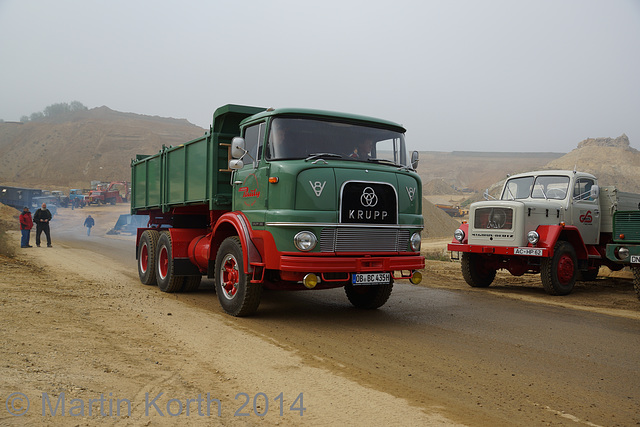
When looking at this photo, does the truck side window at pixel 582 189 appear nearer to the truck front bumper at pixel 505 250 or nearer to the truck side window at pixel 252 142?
the truck front bumper at pixel 505 250

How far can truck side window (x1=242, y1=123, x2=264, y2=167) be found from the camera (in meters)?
7.40

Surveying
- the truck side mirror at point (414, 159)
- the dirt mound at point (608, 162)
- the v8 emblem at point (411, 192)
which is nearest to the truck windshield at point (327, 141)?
the truck side mirror at point (414, 159)

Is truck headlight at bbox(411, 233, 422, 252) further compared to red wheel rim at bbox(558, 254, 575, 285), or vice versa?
red wheel rim at bbox(558, 254, 575, 285)

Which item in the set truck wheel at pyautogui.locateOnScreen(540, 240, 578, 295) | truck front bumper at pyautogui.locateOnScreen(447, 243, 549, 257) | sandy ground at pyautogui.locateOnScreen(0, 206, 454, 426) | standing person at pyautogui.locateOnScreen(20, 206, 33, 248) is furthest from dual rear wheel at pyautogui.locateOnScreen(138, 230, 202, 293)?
standing person at pyautogui.locateOnScreen(20, 206, 33, 248)

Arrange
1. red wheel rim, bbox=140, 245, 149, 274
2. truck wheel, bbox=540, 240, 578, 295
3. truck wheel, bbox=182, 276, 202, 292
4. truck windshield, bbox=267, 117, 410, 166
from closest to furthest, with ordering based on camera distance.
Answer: truck windshield, bbox=267, 117, 410, 166 → truck wheel, bbox=182, 276, 202, 292 → truck wheel, bbox=540, 240, 578, 295 → red wheel rim, bbox=140, 245, 149, 274

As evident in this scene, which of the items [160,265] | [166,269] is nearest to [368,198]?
[166,269]

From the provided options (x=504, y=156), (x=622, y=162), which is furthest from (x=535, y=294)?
(x=504, y=156)

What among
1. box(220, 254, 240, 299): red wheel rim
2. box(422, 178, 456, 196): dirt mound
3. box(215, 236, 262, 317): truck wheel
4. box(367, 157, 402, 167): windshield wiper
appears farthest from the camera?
box(422, 178, 456, 196): dirt mound

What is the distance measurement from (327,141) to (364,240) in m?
1.45

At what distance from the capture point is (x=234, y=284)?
752 centimetres

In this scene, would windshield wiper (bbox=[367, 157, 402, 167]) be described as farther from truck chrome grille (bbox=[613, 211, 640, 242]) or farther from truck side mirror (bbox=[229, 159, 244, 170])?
truck chrome grille (bbox=[613, 211, 640, 242])

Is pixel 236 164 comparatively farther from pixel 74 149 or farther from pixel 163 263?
pixel 74 149

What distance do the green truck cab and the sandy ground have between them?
282 inches

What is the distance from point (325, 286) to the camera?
23.0ft
